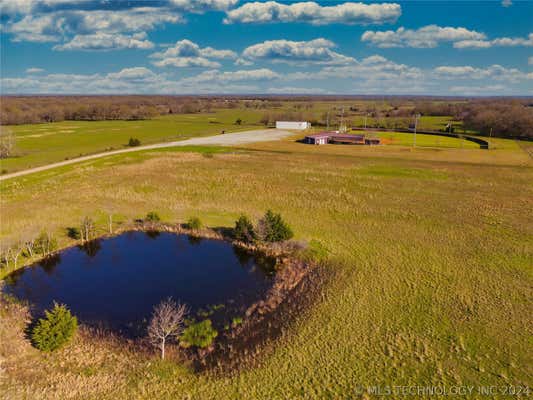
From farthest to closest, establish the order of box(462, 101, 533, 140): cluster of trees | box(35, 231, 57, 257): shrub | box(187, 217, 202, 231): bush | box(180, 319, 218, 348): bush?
box(462, 101, 533, 140): cluster of trees
box(187, 217, 202, 231): bush
box(35, 231, 57, 257): shrub
box(180, 319, 218, 348): bush

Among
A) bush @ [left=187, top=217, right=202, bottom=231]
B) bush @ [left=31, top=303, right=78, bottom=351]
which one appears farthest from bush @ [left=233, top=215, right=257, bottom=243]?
bush @ [left=31, top=303, right=78, bottom=351]

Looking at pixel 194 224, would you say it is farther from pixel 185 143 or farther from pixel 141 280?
pixel 185 143

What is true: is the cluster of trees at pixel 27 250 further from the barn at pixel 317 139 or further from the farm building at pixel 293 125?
the farm building at pixel 293 125

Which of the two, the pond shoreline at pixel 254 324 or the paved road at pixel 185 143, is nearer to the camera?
the pond shoreline at pixel 254 324

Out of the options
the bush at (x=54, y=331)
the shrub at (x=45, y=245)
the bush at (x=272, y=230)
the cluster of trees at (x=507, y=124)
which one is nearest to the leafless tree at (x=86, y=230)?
→ the shrub at (x=45, y=245)

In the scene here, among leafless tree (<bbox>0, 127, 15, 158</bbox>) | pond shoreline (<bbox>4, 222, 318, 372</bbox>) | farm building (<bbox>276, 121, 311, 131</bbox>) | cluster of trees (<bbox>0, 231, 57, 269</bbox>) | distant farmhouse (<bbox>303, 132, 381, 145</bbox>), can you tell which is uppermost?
farm building (<bbox>276, 121, 311, 131</bbox>)

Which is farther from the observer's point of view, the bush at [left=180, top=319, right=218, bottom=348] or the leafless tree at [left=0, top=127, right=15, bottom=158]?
the leafless tree at [left=0, top=127, right=15, bottom=158]

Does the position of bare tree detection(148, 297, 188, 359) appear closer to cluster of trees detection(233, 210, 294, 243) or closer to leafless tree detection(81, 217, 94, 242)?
cluster of trees detection(233, 210, 294, 243)

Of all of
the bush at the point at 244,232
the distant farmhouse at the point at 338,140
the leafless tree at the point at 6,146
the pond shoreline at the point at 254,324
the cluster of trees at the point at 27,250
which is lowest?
the pond shoreline at the point at 254,324
